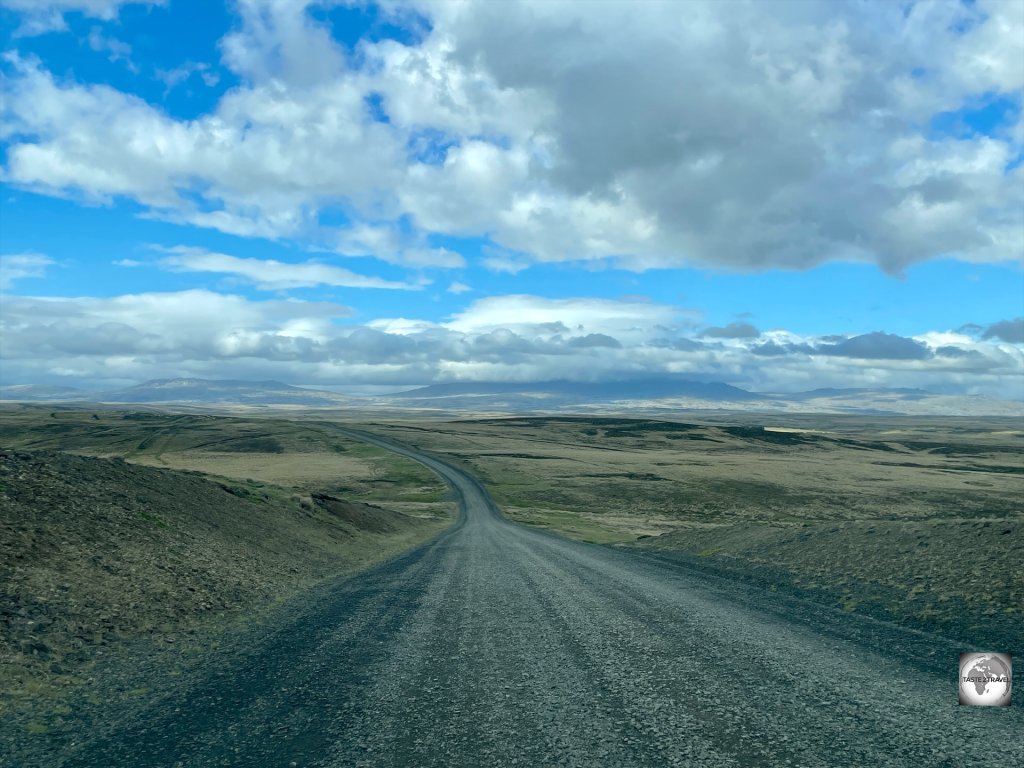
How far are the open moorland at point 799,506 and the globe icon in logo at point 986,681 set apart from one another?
3.02m

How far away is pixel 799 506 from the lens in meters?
65.8

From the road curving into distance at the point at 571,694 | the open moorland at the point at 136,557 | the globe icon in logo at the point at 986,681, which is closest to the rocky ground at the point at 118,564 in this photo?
the open moorland at the point at 136,557

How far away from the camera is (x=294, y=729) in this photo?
7941mm

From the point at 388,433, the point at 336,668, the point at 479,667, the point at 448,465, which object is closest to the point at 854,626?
the point at 479,667

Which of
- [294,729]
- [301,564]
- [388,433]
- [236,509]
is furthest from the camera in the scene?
[388,433]

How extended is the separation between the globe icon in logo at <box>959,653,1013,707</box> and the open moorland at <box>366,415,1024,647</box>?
3.02m

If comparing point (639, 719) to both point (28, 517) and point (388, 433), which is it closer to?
point (28, 517)

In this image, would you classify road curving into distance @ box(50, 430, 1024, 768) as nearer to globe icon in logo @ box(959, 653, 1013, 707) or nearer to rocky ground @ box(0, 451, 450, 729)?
globe icon in logo @ box(959, 653, 1013, 707)

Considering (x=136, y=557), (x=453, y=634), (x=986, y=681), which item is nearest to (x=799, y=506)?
(x=453, y=634)

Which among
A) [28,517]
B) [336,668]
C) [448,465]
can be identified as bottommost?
[448,465]

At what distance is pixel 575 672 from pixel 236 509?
2044 cm

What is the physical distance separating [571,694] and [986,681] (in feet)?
18.3

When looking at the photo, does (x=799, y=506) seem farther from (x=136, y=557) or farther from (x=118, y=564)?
(x=118, y=564)

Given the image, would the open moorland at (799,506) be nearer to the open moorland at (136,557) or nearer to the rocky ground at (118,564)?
the open moorland at (136,557)
